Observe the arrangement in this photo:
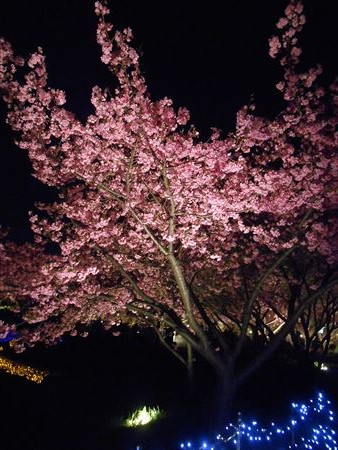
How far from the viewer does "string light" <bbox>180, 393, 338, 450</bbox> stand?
8.27 meters

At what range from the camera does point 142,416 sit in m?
11.5

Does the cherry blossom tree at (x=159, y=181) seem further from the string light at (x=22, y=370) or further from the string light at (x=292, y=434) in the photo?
the string light at (x=22, y=370)

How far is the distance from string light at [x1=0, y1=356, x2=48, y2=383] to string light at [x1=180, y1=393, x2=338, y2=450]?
11288mm

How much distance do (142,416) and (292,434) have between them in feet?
16.7

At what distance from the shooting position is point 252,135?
32.3ft

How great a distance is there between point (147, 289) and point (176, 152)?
6302mm

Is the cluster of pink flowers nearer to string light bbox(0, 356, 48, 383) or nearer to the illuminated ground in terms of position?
the illuminated ground

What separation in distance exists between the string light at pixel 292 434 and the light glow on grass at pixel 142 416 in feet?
9.75

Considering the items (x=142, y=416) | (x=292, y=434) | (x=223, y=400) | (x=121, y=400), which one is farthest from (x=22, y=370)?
(x=292, y=434)

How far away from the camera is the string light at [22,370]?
56.6ft

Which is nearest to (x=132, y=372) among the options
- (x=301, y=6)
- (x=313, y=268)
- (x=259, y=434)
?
(x=259, y=434)

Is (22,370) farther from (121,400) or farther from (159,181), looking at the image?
(159,181)

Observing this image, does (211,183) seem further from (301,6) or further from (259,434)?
(259,434)

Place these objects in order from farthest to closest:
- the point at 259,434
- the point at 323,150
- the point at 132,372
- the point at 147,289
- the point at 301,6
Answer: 1. the point at 132,372
2. the point at 147,289
3. the point at 323,150
4. the point at 259,434
5. the point at 301,6
